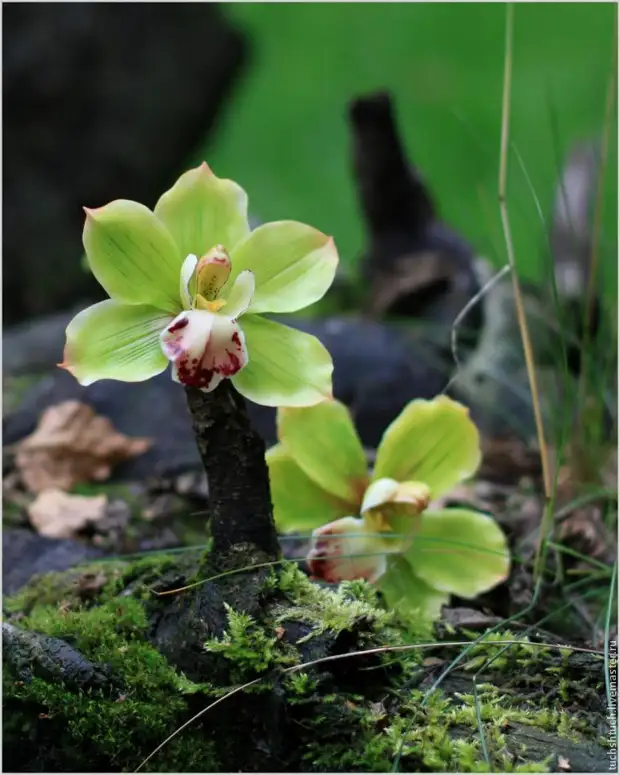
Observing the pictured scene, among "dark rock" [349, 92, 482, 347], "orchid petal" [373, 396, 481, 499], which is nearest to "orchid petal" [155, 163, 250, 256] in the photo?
"orchid petal" [373, 396, 481, 499]

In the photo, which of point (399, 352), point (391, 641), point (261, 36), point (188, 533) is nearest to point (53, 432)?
point (188, 533)

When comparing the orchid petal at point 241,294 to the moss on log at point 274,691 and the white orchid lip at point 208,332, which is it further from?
the moss on log at point 274,691

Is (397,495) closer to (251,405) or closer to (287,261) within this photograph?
(287,261)

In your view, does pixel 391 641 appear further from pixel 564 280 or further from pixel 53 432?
pixel 564 280

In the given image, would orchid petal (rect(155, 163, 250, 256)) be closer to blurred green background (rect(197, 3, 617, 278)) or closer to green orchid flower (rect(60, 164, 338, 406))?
green orchid flower (rect(60, 164, 338, 406))

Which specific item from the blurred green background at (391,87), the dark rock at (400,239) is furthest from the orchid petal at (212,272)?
the blurred green background at (391,87)
